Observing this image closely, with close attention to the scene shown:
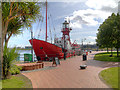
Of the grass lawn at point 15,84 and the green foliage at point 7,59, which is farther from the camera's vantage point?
the green foliage at point 7,59

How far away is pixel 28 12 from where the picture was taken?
1037 cm

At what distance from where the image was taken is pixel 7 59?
7438mm

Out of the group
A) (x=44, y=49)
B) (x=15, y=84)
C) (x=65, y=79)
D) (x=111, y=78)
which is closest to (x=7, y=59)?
(x=15, y=84)

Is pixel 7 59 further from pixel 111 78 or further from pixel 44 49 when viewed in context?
pixel 44 49

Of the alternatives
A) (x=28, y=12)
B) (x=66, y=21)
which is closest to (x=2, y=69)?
(x=28, y=12)

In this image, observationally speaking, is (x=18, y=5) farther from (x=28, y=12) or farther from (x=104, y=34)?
(x=104, y=34)

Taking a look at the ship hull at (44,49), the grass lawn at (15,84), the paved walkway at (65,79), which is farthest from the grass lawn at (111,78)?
the ship hull at (44,49)

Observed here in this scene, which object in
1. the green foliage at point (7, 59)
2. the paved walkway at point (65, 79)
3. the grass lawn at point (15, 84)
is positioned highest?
the green foliage at point (7, 59)

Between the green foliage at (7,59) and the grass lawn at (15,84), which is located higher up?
the green foliage at (7,59)

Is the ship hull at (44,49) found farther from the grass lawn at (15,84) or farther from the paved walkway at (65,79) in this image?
the grass lawn at (15,84)

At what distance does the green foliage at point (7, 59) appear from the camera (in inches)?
290

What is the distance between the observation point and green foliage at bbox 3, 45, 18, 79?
7.36m

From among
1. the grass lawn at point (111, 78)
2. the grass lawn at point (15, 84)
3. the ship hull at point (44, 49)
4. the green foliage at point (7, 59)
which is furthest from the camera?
the ship hull at point (44, 49)

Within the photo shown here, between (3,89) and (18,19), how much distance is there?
8.41 metres
